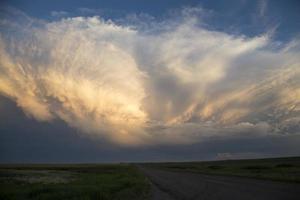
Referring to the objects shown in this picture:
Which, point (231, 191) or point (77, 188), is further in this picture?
point (77, 188)

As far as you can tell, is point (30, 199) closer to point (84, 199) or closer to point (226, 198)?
point (84, 199)

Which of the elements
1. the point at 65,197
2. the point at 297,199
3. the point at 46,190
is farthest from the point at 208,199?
the point at 46,190

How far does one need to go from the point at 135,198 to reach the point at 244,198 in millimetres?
7304

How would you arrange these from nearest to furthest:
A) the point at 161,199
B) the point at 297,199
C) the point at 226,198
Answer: the point at 297,199 → the point at 226,198 → the point at 161,199

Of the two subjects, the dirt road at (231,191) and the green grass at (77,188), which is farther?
Answer: the green grass at (77,188)

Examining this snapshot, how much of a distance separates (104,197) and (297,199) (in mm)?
11757

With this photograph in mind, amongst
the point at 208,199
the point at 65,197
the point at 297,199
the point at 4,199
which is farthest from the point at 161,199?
the point at 4,199

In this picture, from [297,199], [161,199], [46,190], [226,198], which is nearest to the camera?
[297,199]

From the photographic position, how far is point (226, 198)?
69.9 feet

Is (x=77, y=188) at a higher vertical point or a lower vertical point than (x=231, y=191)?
higher

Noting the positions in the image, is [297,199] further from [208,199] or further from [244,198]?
[208,199]

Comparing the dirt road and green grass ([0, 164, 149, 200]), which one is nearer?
the dirt road

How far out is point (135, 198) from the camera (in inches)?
959

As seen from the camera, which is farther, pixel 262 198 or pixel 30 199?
pixel 30 199
